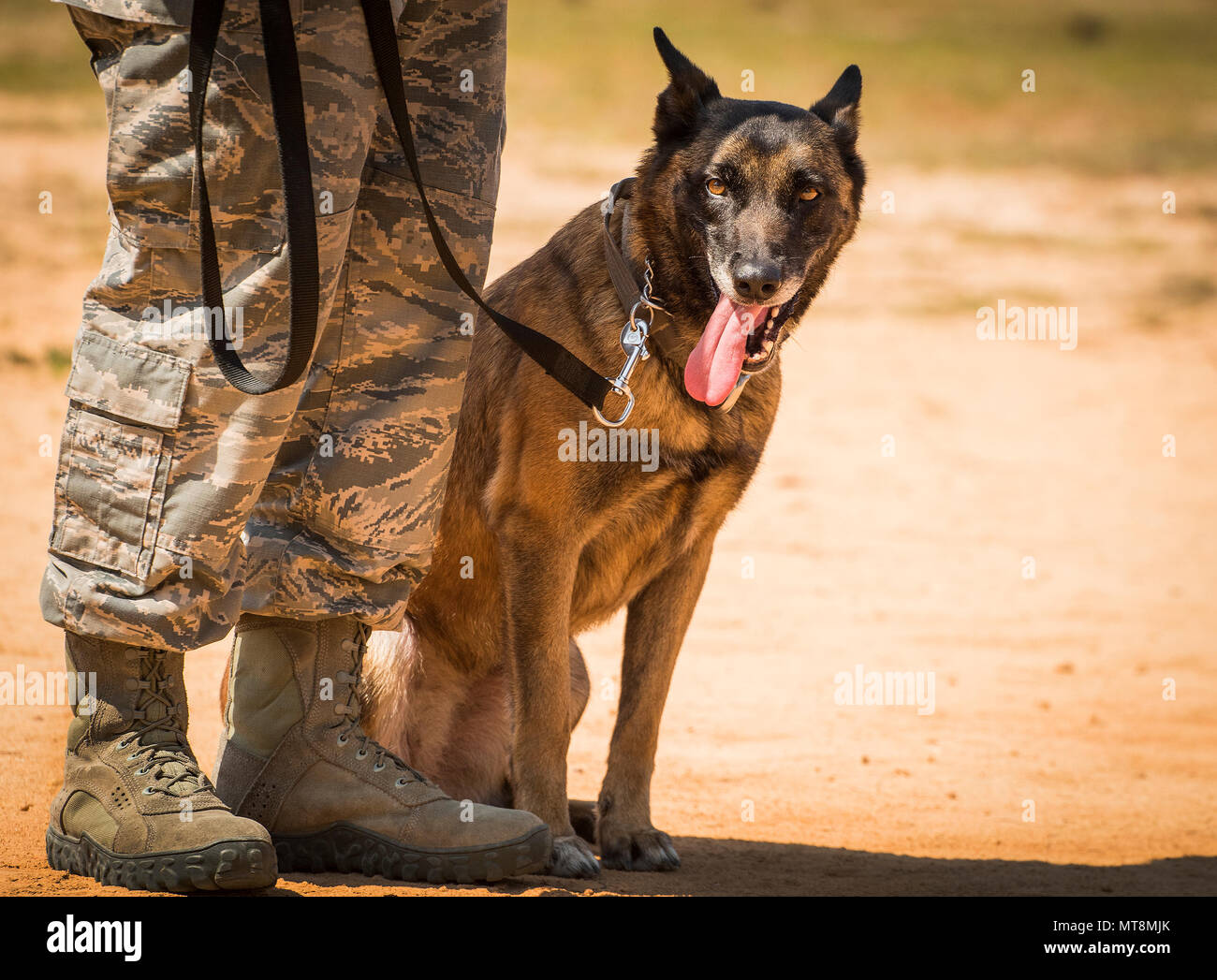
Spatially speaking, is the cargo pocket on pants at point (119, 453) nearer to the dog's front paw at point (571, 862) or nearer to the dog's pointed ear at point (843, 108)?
the dog's front paw at point (571, 862)

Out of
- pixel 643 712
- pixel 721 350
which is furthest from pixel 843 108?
pixel 643 712

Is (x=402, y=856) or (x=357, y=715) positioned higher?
(x=357, y=715)

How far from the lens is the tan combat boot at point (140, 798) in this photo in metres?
2.19

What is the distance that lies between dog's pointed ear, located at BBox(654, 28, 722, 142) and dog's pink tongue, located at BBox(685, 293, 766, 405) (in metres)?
0.52

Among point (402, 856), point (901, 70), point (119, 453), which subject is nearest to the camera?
point (119, 453)

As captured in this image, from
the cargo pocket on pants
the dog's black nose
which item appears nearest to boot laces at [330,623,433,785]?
the cargo pocket on pants

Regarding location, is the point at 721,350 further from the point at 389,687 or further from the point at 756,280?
the point at 389,687

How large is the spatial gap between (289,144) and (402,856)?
4.40 ft

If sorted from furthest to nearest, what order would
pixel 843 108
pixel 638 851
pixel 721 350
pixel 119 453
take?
pixel 843 108
pixel 638 851
pixel 721 350
pixel 119 453

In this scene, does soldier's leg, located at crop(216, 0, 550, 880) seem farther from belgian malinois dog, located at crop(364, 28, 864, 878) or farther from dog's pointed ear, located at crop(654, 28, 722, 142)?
dog's pointed ear, located at crop(654, 28, 722, 142)

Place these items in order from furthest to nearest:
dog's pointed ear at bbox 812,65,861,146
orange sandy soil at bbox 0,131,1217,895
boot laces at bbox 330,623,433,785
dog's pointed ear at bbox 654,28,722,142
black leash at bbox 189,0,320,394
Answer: orange sandy soil at bbox 0,131,1217,895 < dog's pointed ear at bbox 812,65,861,146 < dog's pointed ear at bbox 654,28,722,142 < boot laces at bbox 330,623,433,785 < black leash at bbox 189,0,320,394

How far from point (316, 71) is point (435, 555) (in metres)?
1.36

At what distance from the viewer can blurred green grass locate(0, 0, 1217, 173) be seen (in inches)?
696

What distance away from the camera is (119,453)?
223 cm
